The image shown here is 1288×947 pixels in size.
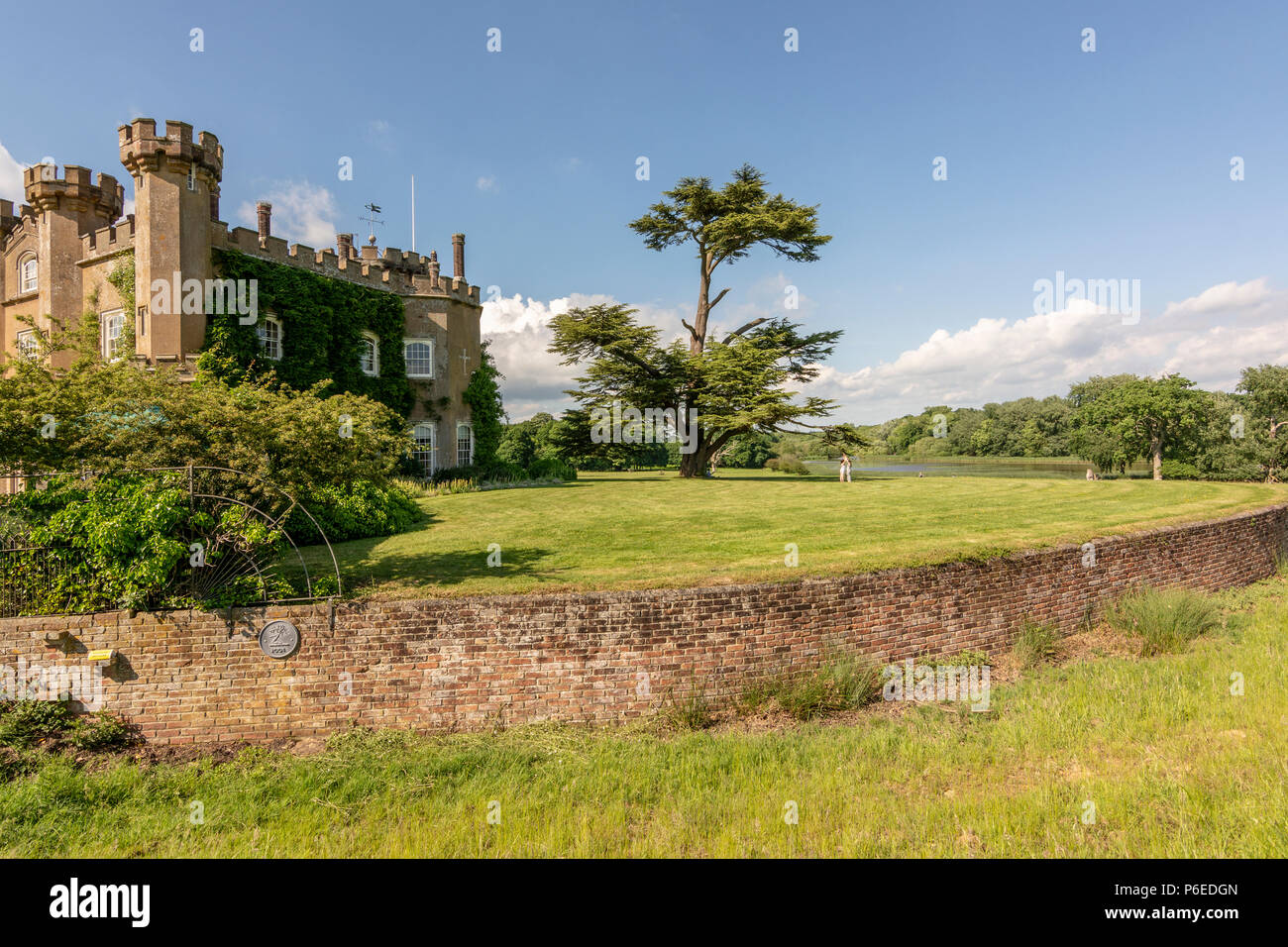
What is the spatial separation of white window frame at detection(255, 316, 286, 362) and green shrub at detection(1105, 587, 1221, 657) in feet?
84.7

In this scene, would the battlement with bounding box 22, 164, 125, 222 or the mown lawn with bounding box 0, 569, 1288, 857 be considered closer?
the mown lawn with bounding box 0, 569, 1288, 857

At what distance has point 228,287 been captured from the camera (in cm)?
2123

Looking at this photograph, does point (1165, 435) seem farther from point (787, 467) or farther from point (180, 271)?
point (180, 271)

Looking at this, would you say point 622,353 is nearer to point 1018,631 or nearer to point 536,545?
point 536,545

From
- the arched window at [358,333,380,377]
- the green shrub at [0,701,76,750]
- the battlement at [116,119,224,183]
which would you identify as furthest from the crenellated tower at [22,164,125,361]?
the green shrub at [0,701,76,750]

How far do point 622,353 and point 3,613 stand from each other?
2475 centimetres

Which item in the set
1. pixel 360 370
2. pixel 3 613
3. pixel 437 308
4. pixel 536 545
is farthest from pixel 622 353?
pixel 3 613

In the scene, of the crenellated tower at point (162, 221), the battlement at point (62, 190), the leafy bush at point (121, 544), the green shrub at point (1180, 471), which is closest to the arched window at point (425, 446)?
the crenellated tower at point (162, 221)

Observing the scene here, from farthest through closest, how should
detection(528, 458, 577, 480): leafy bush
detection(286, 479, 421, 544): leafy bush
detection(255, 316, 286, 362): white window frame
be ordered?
detection(528, 458, 577, 480): leafy bush, detection(255, 316, 286, 362): white window frame, detection(286, 479, 421, 544): leafy bush

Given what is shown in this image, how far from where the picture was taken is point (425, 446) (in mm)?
25750

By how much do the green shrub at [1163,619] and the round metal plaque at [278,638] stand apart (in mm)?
13324

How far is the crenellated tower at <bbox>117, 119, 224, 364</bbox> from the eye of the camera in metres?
19.6

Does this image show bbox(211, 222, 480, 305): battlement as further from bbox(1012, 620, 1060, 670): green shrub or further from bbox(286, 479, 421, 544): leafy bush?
bbox(1012, 620, 1060, 670): green shrub
